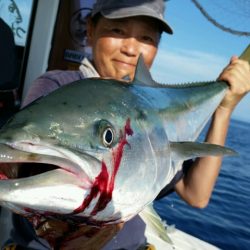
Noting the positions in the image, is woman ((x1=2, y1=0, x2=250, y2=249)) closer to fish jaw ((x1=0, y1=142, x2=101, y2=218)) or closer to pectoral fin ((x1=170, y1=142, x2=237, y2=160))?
pectoral fin ((x1=170, y1=142, x2=237, y2=160))

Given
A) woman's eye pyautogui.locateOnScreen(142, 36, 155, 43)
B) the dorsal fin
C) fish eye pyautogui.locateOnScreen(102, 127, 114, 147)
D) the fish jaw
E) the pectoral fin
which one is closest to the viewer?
the fish jaw

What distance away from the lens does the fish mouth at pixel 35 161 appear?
1004 mm

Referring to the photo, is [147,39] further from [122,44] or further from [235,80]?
[235,80]

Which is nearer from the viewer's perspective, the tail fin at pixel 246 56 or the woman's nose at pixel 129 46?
the woman's nose at pixel 129 46

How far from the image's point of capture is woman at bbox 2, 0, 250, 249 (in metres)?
1.97

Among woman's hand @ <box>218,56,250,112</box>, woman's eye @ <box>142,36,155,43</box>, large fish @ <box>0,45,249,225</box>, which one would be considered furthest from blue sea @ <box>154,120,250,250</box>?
large fish @ <box>0,45,249,225</box>

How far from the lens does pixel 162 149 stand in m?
1.44

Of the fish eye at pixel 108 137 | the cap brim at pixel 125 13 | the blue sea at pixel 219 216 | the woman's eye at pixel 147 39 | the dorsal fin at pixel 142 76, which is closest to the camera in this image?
the fish eye at pixel 108 137

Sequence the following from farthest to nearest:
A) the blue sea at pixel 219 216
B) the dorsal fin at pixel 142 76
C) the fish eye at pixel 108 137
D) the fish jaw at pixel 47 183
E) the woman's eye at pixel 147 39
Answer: the blue sea at pixel 219 216 → the woman's eye at pixel 147 39 → the dorsal fin at pixel 142 76 → the fish eye at pixel 108 137 → the fish jaw at pixel 47 183

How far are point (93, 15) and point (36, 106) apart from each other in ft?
3.50

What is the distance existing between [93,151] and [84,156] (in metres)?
0.05

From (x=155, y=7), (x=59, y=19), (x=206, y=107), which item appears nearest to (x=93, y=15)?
(x=155, y=7)

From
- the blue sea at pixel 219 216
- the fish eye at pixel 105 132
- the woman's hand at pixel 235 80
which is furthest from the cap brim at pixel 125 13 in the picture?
the blue sea at pixel 219 216

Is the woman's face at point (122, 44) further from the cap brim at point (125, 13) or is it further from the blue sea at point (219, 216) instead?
the blue sea at point (219, 216)
